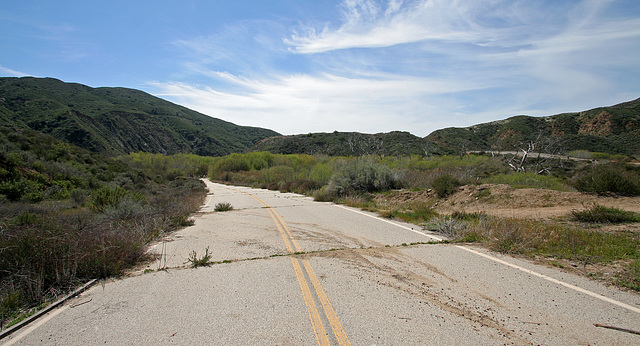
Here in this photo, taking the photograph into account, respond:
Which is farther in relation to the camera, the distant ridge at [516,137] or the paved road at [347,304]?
the distant ridge at [516,137]

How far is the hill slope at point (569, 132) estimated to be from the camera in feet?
199

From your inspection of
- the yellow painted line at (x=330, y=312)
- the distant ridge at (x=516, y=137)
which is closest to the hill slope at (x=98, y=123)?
the distant ridge at (x=516, y=137)

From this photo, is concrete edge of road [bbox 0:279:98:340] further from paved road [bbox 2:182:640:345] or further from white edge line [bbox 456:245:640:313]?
white edge line [bbox 456:245:640:313]

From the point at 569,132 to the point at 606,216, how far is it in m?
86.4

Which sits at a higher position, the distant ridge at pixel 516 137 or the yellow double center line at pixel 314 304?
the distant ridge at pixel 516 137

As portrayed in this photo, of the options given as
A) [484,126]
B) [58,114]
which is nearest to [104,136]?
[58,114]

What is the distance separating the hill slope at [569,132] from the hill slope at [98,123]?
289ft

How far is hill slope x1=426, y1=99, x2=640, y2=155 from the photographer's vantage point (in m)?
60.6

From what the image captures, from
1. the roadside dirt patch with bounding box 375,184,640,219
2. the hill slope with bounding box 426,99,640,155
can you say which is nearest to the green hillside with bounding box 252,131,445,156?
the hill slope with bounding box 426,99,640,155

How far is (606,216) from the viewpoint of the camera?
27.1ft

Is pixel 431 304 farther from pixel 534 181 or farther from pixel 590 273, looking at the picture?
pixel 534 181

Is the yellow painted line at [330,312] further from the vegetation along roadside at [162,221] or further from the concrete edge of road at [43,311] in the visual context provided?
the concrete edge of road at [43,311]

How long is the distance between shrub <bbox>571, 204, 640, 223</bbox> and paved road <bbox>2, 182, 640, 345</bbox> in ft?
14.4

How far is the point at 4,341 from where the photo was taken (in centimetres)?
321
